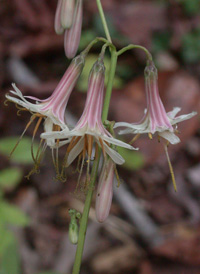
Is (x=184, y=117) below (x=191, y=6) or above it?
below

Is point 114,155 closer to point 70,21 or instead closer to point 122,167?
point 70,21

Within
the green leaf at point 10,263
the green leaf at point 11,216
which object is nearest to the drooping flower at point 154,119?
the green leaf at point 10,263

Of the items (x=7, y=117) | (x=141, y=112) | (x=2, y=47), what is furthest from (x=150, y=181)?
(x=2, y=47)

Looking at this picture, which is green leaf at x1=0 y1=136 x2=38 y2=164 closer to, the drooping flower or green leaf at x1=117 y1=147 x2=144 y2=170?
green leaf at x1=117 y1=147 x2=144 y2=170

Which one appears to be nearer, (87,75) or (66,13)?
(66,13)

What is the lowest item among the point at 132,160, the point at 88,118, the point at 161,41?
the point at 88,118

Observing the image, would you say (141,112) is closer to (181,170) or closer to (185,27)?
(181,170)

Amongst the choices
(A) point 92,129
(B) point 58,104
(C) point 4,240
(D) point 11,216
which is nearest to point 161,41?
(D) point 11,216

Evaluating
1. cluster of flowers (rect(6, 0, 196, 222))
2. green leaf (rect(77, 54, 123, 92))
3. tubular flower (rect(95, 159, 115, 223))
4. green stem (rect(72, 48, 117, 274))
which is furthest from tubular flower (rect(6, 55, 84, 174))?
green leaf (rect(77, 54, 123, 92))

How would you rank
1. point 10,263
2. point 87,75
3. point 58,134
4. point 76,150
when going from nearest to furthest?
1. point 58,134
2. point 76,150
3. point 10,263
4. point 87,75
